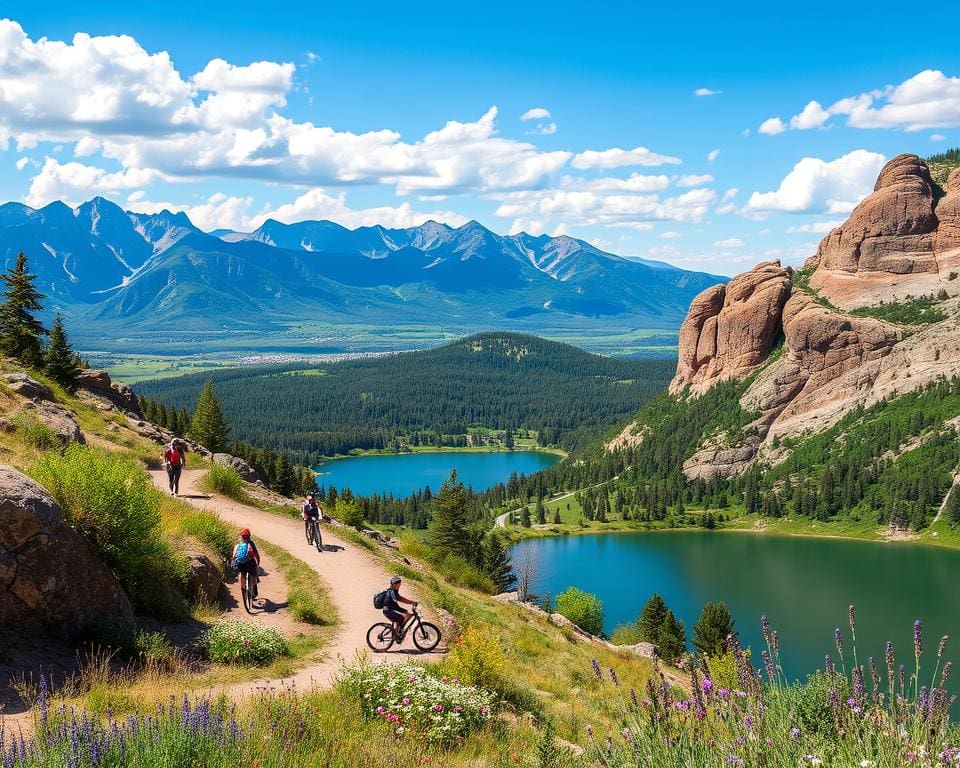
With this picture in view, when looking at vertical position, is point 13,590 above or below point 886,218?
below

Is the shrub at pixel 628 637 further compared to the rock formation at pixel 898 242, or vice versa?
the rock formation at pixel 898 242

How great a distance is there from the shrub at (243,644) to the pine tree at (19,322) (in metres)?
42.0

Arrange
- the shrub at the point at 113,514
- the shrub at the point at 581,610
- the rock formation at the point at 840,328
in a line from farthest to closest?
the rock formation at the point at 840,328 → the shrub at the point at 581,610 → the shrub at the point at 113,514

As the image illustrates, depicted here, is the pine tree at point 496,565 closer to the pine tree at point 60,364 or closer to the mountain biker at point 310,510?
the pine tree at point 60,364

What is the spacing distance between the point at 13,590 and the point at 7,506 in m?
1.42

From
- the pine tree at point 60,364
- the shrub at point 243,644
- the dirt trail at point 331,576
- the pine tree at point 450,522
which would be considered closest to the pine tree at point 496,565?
the pine tree at point 450,522

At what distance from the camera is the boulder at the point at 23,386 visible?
29984mm

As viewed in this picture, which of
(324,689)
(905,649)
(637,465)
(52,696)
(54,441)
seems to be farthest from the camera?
(637,465)

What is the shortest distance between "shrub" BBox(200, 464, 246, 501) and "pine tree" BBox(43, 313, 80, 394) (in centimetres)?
1851

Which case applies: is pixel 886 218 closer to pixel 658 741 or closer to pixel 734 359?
pixel 734 359

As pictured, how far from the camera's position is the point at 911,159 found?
183 meters

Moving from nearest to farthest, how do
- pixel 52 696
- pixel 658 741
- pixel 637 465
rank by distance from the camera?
pixel 658 741
pixel 52 696
pixel 637 465

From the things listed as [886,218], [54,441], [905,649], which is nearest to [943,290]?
[886,218]

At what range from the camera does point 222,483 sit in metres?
32.2
